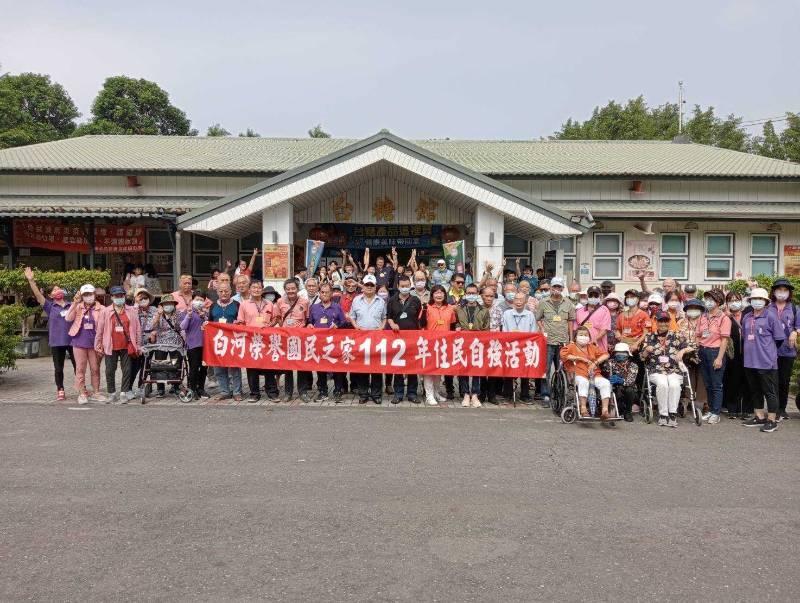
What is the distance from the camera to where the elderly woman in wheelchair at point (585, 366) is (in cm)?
866

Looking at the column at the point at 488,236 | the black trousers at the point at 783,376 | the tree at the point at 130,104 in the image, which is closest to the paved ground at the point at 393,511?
the black trousers at the point at 783,376

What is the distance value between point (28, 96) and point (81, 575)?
169ft

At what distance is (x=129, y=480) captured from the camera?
6125 millimetres

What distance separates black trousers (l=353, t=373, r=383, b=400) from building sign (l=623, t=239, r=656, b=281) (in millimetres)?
12269

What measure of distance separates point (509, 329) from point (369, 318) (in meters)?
2.30

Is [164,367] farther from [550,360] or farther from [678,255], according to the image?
[678,255]

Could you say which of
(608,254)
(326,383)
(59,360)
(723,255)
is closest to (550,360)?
(326,383)

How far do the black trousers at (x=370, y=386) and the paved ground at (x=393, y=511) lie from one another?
68.7 inches

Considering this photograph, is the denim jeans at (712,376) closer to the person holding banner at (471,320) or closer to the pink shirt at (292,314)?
the person holding banner at (471,320)

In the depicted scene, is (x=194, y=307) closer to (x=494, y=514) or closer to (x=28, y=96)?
(x=494, y=514)

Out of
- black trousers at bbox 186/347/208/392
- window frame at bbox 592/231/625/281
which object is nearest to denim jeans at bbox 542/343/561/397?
black trousers at bbox 186/347/208/392

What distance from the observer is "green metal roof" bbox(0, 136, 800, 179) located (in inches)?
791

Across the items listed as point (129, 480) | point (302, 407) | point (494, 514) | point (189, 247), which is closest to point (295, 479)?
point (129, 480)

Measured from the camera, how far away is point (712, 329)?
9305 mm
